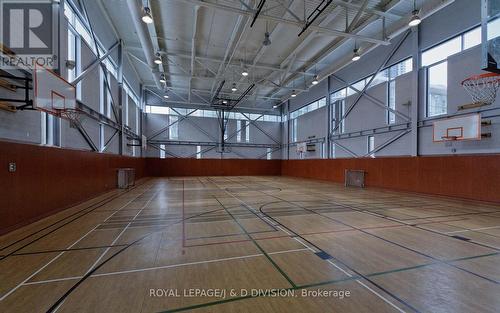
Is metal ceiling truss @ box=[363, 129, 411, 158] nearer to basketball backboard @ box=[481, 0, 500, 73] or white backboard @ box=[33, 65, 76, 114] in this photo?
basketball backboard @ box=[481, 0, 500, 73]

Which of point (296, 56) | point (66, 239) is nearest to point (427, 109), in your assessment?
point (296, 56)

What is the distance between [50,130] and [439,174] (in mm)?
13984

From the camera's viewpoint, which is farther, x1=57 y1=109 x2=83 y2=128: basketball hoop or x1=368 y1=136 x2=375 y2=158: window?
x1=368 y1=136 x2=375 y2=158: window

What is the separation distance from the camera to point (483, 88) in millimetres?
7762

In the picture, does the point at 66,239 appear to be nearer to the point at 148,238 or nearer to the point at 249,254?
the point at 148,238

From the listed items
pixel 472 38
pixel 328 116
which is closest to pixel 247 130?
pixel 328 116

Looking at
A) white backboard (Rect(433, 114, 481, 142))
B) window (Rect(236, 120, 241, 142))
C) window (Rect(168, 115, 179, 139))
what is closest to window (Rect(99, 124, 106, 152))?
window (Rect(168, 115, 179, 139))

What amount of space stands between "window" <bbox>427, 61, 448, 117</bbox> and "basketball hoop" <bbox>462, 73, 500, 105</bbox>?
1.27 m

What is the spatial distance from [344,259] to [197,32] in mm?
11664

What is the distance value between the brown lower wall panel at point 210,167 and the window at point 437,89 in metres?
14.6

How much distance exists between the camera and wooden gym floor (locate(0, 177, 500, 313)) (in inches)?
87.8

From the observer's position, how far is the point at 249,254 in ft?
11.0

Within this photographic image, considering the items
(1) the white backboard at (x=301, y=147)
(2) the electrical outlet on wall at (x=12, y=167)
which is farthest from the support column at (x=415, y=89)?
(2) the electrical outlet on wall at (x=12, y=167)

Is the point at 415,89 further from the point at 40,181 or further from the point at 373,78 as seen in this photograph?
the point at 40,181
